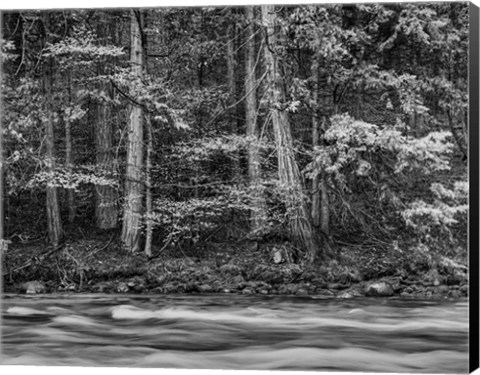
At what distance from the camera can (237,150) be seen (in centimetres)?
1271

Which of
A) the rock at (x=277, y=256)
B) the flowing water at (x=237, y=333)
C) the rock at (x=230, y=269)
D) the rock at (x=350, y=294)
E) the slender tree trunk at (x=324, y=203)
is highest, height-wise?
the slender tree trunk at (x=324, y=203)

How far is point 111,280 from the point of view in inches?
513

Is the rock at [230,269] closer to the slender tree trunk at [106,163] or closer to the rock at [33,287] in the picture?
the slender tree trunk at [106,163]

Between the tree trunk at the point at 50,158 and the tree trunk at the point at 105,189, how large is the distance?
1.44ft

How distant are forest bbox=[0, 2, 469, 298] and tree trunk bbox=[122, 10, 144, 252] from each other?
1 cm

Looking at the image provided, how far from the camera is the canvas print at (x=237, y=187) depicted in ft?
40.2

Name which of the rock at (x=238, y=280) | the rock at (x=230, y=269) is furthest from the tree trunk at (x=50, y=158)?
the rock at (x=238, y=280)

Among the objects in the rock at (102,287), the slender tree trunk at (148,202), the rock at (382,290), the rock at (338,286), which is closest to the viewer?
the rock at (382,290)

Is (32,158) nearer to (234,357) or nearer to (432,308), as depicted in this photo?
(234,357)

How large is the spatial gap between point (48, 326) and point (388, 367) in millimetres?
3562

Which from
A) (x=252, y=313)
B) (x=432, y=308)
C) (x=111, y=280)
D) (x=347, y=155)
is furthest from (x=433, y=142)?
(x=111, y=280)

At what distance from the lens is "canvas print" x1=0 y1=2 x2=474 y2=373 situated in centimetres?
1226

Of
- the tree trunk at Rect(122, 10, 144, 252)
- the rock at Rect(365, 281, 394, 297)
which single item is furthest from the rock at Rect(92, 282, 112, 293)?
the rock at Rect(365, 281, 394, 297)

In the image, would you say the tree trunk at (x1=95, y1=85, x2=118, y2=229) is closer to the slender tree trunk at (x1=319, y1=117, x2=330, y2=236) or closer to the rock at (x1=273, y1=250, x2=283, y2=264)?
the rock at (x1=273, y1=250, x2=283, y2=264)
